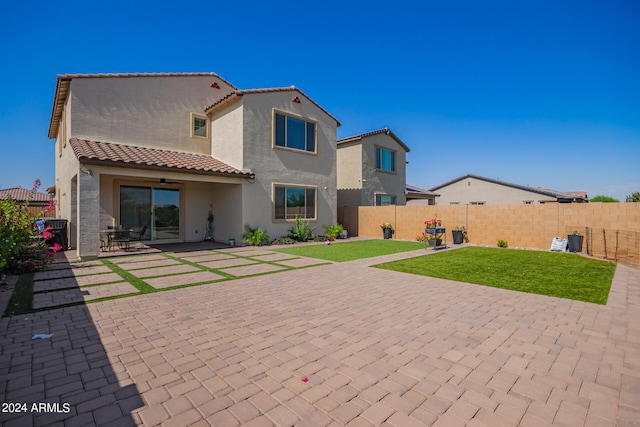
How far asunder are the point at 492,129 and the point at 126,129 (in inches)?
1081

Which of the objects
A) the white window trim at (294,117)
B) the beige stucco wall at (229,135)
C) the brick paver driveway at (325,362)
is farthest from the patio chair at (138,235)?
the brick paver driveway at (325,362)

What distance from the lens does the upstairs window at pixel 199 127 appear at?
51.6ft

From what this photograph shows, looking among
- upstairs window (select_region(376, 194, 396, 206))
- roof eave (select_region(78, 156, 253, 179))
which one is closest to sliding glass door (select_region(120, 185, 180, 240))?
roof eave (select_region(78, 156, 253, 179))

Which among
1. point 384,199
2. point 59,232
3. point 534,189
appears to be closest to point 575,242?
point 384,199

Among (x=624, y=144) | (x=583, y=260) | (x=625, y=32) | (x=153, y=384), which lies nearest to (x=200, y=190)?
(x=153, y=384)

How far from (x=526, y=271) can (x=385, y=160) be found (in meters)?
15.8

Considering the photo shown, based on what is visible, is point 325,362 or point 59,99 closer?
point 325,362

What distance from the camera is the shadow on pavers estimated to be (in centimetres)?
246

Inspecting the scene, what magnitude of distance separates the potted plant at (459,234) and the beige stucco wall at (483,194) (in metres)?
21.2

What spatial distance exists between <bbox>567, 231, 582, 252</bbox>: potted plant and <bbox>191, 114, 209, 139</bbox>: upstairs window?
17.9 metres

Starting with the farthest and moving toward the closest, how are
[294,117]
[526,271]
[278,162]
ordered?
→ 1. [294,117]
2. [278,162]
3. [526,271]

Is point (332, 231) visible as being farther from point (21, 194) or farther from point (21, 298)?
point (21, 194)

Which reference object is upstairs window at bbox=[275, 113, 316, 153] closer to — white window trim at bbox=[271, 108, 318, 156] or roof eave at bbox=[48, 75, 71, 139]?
white window trim at bbox=[271, 108, 318, 156]

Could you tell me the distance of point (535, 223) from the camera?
1381cm
